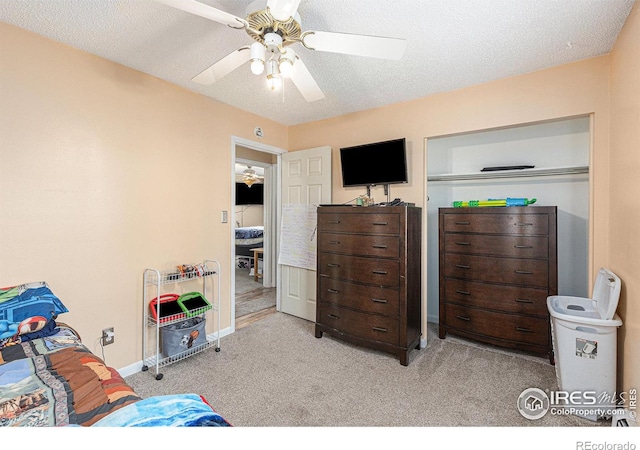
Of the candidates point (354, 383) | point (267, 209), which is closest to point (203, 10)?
point (354, 383)

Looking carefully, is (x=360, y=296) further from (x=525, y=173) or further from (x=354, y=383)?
(x=525, y=173)

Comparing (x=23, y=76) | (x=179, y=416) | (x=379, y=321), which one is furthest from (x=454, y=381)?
(x=23, y=76)

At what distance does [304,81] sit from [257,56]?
401mm

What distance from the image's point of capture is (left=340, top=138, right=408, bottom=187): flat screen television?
9.12 ft

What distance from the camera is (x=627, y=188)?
167cm

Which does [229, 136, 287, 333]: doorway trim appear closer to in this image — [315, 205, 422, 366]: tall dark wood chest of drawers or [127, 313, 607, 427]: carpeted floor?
[127, 313, 607, 427]: carpeted floor

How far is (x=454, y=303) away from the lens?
2801 millimetres

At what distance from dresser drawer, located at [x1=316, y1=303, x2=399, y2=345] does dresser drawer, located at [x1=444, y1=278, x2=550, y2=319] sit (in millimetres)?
773

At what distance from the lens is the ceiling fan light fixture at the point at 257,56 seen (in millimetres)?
1415

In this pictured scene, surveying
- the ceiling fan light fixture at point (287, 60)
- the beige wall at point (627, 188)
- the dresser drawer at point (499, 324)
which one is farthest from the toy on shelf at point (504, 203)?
the ceiling fan light fixture at point (287, 60)
